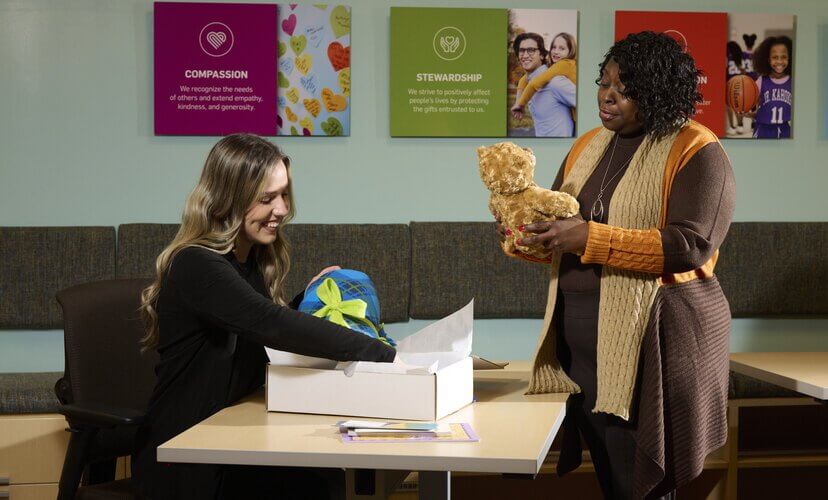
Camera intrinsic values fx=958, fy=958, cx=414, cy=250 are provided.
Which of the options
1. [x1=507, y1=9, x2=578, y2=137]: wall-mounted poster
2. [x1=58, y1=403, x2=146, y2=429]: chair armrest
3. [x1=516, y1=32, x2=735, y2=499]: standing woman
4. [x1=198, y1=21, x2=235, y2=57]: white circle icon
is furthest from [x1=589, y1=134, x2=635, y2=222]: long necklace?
[x1=198, y1=21, x2=235, y2=57]: white circle icon

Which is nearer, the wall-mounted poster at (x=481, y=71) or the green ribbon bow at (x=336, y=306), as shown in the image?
the green ribbon bow at (x=336, y=306)

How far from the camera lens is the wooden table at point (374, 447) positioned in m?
1.67

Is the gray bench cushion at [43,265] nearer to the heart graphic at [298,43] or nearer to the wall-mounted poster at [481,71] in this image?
the heart graphic at [298,43]

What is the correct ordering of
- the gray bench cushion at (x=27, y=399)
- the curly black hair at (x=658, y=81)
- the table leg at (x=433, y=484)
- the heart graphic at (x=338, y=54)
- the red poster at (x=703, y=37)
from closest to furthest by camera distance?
the table leg at (x=433, y=484) → the curly black hair at (x=658, y=81) → the gray bench cushion at (x=27, y=399) → the heart graphic at (x=338, y=54) → the red poster at (x=703, y=37)

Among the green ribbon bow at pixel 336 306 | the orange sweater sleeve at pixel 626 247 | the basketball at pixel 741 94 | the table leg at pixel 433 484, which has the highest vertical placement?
the basketball at pixel 741 94

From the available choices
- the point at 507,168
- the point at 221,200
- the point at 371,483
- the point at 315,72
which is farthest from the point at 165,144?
the point at 371,483

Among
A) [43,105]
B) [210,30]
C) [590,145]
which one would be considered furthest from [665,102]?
[43,105]

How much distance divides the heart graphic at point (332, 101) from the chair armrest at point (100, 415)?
6.47ft

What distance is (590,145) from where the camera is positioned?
2.47 meters

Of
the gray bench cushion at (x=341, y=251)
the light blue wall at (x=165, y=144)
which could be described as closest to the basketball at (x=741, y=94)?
the light blue wall at (x=165, y=144)

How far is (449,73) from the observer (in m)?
4.04

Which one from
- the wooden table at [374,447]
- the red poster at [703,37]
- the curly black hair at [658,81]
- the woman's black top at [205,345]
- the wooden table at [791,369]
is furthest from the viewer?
the red poster at [703,37]

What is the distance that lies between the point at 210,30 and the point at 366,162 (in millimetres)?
841

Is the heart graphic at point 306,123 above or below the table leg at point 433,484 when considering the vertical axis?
above
